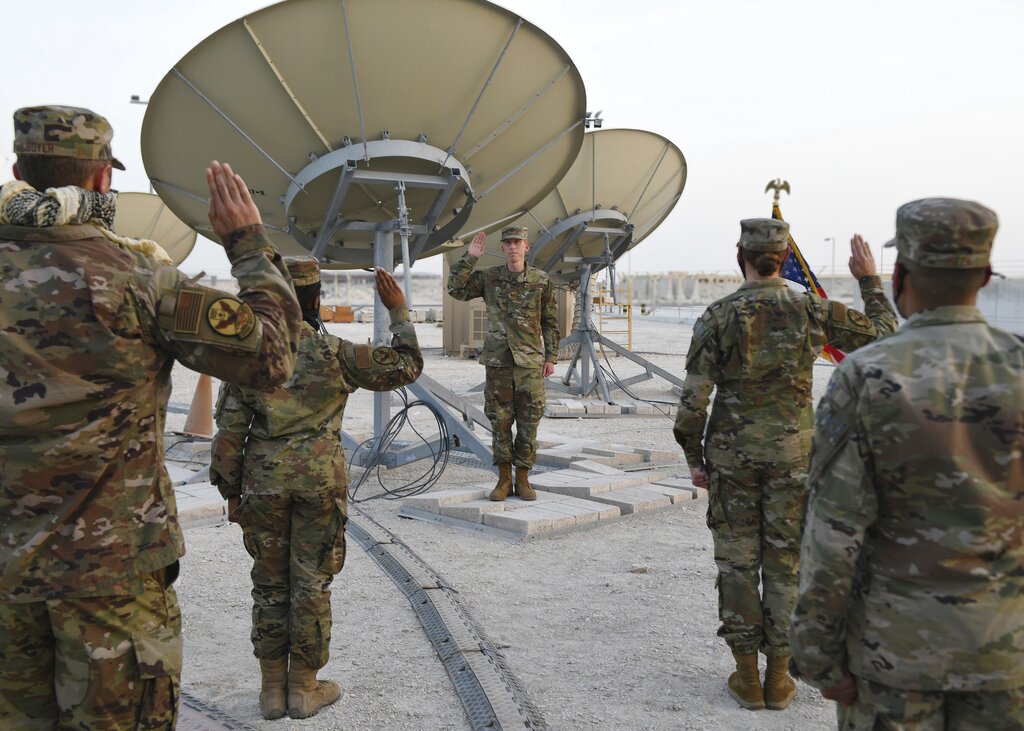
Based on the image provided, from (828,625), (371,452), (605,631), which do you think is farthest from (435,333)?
(828,625)

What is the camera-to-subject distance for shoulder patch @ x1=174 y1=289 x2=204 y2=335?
2.03m

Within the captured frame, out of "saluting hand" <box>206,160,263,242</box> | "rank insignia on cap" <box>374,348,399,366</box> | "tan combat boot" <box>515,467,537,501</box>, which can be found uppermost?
"saluting hand" <box>206,160,263,242</box>

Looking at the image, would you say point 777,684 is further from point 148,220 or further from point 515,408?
point 148,220

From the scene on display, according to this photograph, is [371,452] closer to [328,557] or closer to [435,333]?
[328,557]

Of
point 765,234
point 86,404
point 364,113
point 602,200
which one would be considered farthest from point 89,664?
point 602,200

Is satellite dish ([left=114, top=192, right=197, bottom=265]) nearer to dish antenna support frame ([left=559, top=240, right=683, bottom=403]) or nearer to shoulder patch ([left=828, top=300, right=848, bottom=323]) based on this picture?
dish antenna support frame ([left=559, top=240, right=683, bottom=403])

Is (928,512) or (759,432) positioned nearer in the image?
(928,512)

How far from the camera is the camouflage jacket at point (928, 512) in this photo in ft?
5.83

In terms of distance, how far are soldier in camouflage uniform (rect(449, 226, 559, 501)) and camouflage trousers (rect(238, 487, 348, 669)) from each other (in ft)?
10.9

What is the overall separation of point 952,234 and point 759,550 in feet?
6.29

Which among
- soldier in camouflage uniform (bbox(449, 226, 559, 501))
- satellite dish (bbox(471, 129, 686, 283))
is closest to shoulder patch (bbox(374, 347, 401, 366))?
soldier in camouflage uniform (bbox(449, 226, 559, 501))

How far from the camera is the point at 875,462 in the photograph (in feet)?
6.08

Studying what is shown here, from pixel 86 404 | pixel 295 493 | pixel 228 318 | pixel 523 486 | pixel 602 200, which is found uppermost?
pixel 602 200

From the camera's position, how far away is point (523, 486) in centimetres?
676
